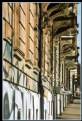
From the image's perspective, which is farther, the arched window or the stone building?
the stone building

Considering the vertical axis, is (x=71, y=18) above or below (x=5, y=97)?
above

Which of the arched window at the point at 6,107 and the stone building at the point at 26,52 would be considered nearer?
the arched window at the point at 6,107

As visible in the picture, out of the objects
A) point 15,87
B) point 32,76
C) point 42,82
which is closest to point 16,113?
point 15,87

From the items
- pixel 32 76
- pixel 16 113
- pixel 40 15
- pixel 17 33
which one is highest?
pixel 40 15

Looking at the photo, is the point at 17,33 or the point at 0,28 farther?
the point at 17,33

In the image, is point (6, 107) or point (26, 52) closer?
point (6, 107)

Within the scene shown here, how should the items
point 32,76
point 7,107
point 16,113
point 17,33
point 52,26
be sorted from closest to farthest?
1. point 7,107
2. point 16,113
3. point 17,33
4. point 32,76
5. point 52,26

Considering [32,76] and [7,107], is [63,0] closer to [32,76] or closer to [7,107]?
[7,107]

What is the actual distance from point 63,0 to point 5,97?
2.40m

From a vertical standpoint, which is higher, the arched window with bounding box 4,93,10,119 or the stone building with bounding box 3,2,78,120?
the stone building with bounding box 3,2,78,120

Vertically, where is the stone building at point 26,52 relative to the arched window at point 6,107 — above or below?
above

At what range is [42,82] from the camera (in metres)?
18.5

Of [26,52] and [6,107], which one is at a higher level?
[26,52]

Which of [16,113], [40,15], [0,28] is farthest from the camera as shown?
[40,15]
